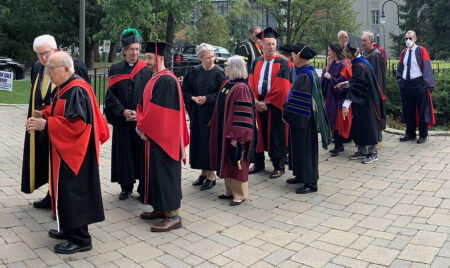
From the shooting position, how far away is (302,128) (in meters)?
6.79

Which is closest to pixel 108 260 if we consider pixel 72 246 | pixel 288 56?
pixel 72 246

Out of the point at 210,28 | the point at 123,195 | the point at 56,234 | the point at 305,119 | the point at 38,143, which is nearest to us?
the point at 56,234

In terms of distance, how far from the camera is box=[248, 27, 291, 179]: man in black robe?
7.36m

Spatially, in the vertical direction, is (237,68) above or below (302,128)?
above

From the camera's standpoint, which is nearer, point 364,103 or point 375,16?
point 364,103

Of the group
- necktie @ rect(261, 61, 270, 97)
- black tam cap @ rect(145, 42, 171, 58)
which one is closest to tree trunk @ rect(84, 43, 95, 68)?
necktie @ rect(261, 61, 270, 97)

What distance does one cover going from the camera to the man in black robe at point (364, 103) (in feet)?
26.6

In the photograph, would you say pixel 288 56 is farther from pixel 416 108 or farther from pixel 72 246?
pixel 72 246

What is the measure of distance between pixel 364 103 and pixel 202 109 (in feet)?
9.76

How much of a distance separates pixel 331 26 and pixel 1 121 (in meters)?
28.8

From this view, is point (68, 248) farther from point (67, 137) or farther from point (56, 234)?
point (67, 137)

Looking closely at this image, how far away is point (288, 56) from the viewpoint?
7.79 metres

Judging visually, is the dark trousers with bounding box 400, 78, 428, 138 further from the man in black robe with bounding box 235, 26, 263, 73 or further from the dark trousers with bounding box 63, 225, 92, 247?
the dark trousers with bounding box 63, 225, 92, 247

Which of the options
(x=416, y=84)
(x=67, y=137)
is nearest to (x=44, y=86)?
(x=67, y=137)
